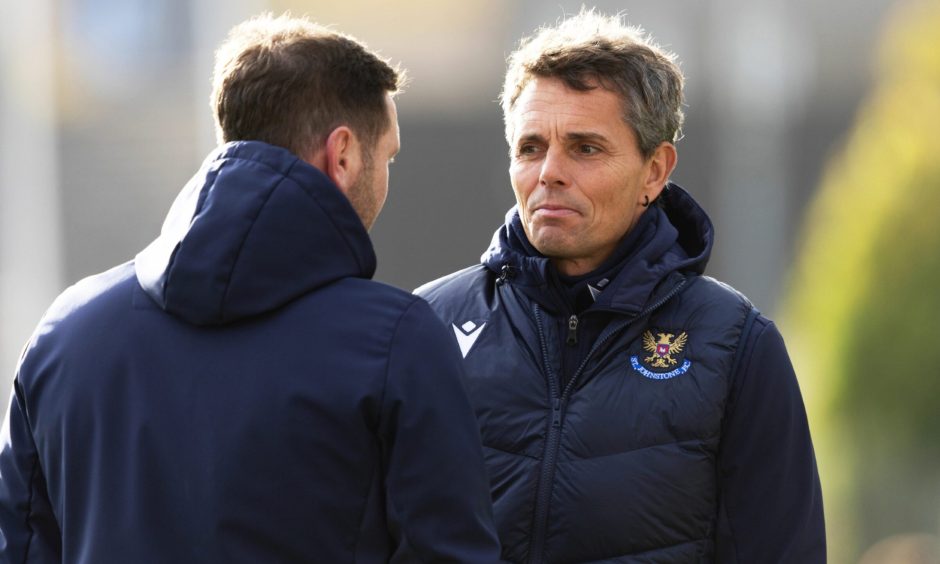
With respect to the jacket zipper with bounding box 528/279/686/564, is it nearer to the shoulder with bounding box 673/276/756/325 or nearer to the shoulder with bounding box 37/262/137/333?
the shoulder with bounding box 673/276/756/325

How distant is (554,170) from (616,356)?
43 cm

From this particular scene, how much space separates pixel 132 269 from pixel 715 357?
1184mm

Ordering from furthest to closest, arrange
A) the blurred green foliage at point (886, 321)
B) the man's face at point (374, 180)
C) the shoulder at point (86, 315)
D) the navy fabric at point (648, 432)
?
the blurred green foliage at point (886, 321) < the navy fabric at point (648, 432) < the man's face at point (374, 180) < the shoulder at point (86, 315)

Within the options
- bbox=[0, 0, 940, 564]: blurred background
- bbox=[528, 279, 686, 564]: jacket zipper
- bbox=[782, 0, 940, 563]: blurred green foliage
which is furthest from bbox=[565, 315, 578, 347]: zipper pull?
bbox=[0, 0, 940, 564]: blurred background

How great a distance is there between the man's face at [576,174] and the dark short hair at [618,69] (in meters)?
0.02

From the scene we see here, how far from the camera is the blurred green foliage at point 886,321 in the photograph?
6.57 meters

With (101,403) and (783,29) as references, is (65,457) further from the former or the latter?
(783,29)

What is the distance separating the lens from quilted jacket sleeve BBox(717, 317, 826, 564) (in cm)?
280

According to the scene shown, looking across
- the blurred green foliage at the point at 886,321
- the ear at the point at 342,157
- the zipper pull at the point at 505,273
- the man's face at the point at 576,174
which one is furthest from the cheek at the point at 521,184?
the blurred green foliage at the point at 886,321

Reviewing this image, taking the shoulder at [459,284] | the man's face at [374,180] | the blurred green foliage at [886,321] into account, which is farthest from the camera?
the blurred green foliage at [886,321]

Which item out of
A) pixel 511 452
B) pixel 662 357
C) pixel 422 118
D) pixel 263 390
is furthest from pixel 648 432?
pixel 422 118

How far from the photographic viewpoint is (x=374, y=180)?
2.39 meters

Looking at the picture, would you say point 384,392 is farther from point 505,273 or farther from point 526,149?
point 526,149

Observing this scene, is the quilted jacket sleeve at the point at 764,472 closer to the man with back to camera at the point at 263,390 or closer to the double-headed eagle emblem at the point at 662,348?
the double-headed eagle emblem at the point at 662,348
